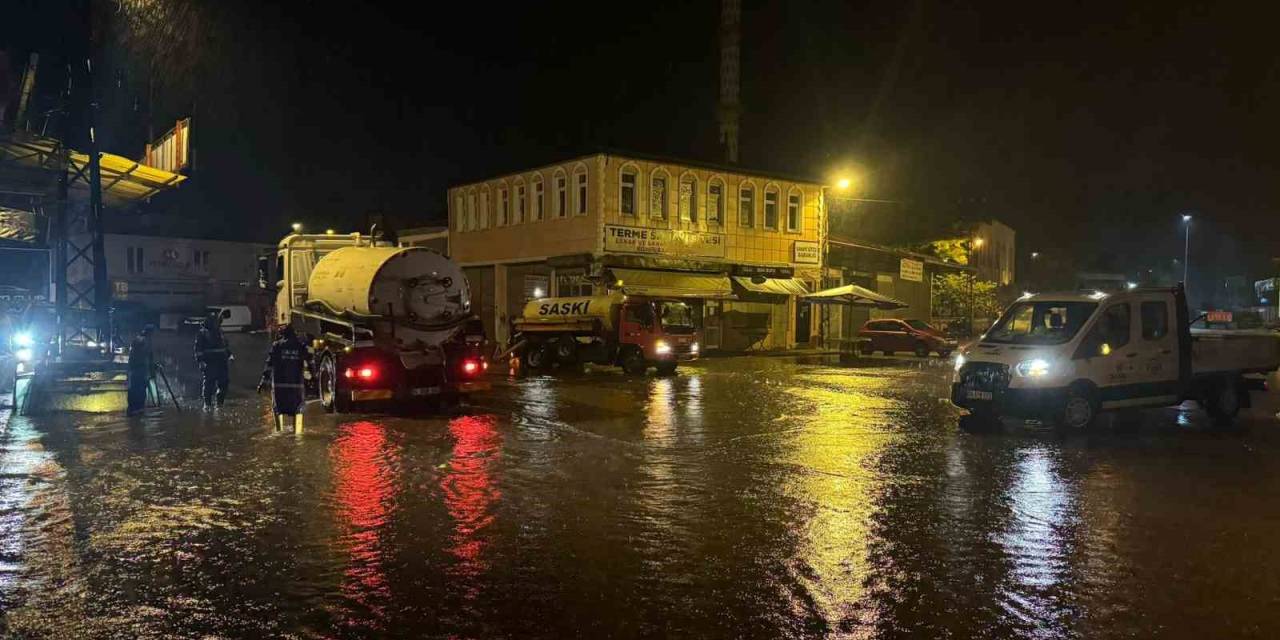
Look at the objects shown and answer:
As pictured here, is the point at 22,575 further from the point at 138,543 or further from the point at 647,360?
the point at 647,360

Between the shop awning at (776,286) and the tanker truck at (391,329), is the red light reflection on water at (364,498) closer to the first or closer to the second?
the tanker truck at (391,329)

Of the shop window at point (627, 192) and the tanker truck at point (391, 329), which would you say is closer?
the tanker truck at point (391, 329)

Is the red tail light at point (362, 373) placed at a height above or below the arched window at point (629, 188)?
below

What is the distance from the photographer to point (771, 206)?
38.8m

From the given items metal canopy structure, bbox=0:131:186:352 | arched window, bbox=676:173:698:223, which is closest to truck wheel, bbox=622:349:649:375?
metal canopy structure, bbox=0:131:186:352

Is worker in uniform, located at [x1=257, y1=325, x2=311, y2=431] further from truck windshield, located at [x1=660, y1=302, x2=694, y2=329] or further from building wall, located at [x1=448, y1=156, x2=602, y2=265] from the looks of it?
building wall, located at [x1=448, y1=156, x2=602, y2=265]

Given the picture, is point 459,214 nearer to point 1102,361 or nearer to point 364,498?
point 1102,361

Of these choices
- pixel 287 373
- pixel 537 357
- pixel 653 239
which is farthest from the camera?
pixel 653 239

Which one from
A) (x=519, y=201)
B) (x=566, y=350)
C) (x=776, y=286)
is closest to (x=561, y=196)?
(x=519, y=201)

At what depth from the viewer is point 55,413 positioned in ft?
48.1

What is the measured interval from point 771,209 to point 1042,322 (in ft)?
82.6

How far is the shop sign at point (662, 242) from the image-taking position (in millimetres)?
33531

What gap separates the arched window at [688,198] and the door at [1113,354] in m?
23.6

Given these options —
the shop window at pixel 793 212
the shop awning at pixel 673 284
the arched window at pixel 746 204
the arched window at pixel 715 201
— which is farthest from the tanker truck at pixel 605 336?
the shop window at pixel 793 212
